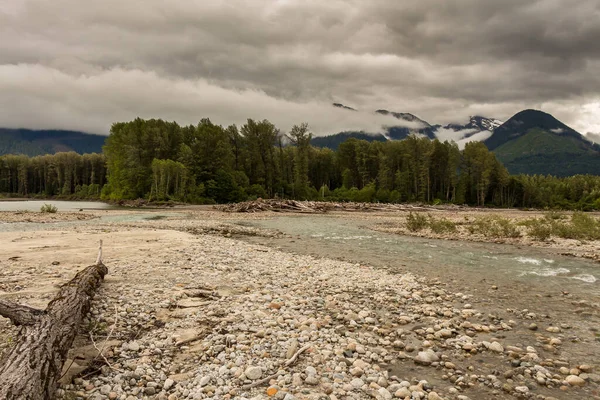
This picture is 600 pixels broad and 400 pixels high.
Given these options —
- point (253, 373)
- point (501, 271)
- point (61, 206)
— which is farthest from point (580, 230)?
point (61, 206)

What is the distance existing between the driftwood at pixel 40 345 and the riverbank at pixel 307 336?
0.33 meters

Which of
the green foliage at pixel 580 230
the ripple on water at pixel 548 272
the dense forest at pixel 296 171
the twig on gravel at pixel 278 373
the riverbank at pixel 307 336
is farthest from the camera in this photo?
the dense forest at pixel 296 171

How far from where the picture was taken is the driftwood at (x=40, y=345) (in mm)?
3703

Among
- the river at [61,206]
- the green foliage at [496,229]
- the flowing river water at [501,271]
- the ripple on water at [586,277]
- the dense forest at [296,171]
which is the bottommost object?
the river at [61,206]

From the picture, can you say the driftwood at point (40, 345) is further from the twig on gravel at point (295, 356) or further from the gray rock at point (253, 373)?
the twig on gravel at point (295, 356)

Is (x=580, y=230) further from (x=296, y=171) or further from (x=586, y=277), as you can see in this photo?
(x=296, y=171)

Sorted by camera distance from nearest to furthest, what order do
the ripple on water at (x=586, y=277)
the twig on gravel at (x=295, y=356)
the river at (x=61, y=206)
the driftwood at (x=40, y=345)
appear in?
the driftwood at (x=40, y=345) < the twig on gravel at (x=295, y=356) < the ripple on water at (x=586, y=277) < the river at (x=61, y=206)

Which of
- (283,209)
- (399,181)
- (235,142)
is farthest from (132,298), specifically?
(399,181)

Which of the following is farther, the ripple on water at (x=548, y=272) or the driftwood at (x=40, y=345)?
the ripple on water at (x=548, y=272)

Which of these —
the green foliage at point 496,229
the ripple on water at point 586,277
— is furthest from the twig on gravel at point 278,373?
the green foliage at point 496,229

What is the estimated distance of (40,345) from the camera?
445 centimetres

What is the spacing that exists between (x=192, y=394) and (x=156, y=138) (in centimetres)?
7170

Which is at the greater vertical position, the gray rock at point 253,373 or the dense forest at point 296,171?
the dense forest at point 296,171

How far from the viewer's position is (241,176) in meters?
72.6
